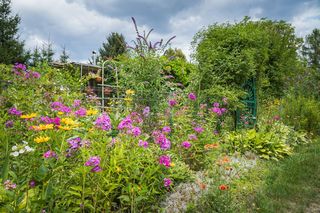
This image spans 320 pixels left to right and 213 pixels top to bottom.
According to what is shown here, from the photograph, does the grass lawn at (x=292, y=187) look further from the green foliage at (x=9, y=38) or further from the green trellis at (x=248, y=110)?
the green foliage at (x=9, y=38)

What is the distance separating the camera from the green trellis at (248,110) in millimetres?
6020

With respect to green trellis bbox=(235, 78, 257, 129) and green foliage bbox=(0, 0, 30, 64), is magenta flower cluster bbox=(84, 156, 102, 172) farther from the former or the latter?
green foliage bbox=(0, 0, 30, 64)

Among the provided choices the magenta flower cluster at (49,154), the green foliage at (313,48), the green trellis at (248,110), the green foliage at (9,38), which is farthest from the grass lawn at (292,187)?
the green foliage at (313,48)

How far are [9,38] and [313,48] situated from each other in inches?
1193

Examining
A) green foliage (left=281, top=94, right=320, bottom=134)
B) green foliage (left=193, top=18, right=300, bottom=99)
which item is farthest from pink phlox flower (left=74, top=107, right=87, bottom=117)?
green foliage (left=281, top=94, right=320, bottom=134)

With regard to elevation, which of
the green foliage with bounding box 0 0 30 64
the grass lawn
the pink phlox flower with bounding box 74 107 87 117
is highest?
the green foliage with bounding box 0 0 30 64

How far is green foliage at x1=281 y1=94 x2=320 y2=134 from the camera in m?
6.54

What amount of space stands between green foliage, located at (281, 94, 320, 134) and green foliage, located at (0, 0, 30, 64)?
45.1 feet

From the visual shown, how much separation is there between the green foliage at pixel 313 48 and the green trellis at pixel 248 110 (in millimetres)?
28044

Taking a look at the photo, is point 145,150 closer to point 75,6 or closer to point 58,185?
point 58,185

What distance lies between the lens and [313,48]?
102 feet

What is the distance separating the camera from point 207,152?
357 cm

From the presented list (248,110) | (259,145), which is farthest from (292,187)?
(248,110)

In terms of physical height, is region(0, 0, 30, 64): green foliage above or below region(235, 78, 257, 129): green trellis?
above
